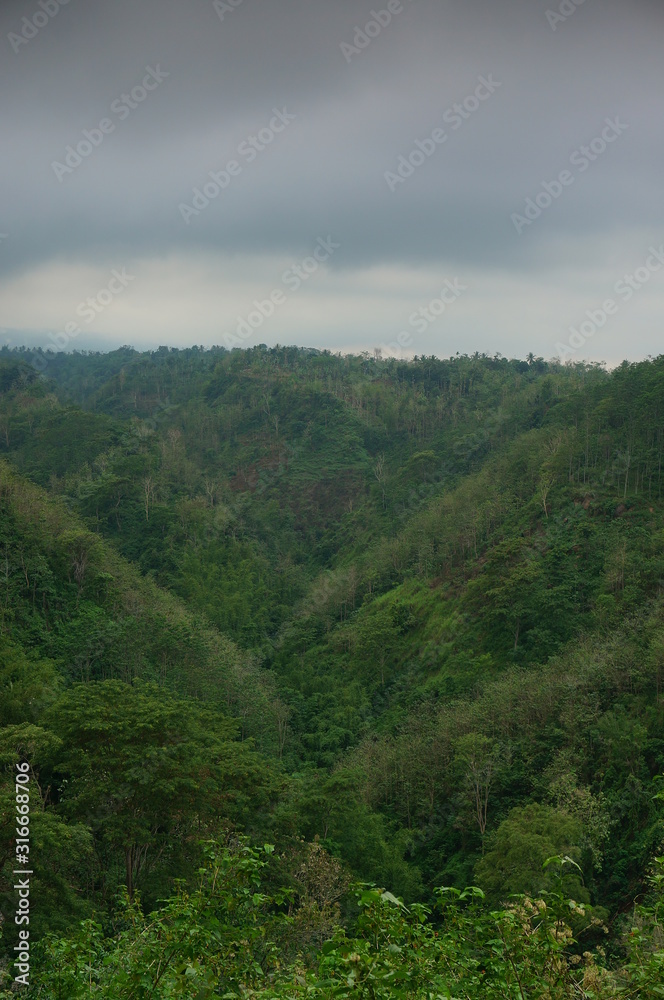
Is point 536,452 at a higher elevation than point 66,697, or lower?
higher

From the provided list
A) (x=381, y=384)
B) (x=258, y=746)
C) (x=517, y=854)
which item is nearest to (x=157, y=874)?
(x=517, y=854)

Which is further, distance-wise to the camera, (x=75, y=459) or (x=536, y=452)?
(x=75, y=459)

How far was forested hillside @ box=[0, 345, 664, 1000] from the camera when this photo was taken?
4984mm

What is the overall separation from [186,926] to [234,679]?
24590mm

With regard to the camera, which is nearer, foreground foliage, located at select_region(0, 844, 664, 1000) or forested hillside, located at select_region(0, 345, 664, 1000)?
foreground foliage, located at select_region(0, 844, 664, 1000)

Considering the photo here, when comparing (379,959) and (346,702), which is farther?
(346,702)

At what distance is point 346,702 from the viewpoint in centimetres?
3266

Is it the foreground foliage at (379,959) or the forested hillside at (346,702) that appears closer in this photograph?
the foreground foliage at (379,959)

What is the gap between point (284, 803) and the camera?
55.1ft

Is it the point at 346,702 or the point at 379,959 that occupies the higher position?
the point at 379,959

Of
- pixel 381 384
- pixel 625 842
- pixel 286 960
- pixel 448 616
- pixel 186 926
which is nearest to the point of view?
pixel 186 926

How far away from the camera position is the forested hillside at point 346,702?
16.4 ft

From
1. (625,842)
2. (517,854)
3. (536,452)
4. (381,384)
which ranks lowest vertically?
(625,842)

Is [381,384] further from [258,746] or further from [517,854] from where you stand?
[517,854]
